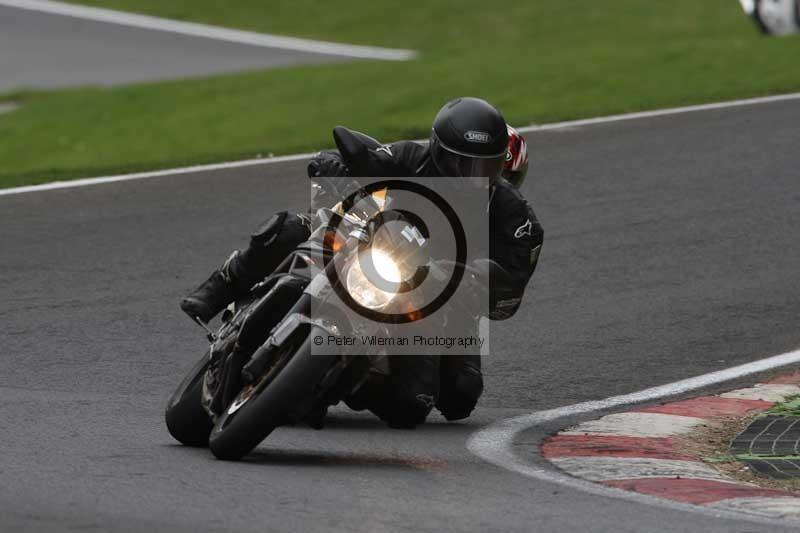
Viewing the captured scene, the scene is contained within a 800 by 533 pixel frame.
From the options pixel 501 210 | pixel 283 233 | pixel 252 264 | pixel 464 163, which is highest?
pixel 464 163

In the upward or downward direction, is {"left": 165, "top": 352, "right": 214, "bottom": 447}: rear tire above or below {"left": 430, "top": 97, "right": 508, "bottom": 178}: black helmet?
below

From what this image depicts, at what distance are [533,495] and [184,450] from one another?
1552mm

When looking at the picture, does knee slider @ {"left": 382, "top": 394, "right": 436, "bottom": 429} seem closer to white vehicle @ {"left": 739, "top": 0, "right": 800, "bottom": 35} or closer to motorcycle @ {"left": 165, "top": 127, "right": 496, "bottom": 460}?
motorcycle @ {"left": 165, "top": 127, "right": 496, "bottom": 460}

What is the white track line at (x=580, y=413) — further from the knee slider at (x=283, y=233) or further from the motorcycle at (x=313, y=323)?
the knee slider at (x=283, y=233)

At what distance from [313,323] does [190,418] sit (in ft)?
3.19

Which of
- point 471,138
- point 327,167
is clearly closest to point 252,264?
point 327,167

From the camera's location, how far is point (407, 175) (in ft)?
21.9

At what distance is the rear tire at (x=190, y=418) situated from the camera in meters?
6.46

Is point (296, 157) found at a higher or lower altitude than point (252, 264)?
lower

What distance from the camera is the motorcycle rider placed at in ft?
20.8

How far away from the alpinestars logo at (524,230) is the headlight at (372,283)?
1.00 meters

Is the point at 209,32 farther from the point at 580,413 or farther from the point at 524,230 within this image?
the point at 524,230

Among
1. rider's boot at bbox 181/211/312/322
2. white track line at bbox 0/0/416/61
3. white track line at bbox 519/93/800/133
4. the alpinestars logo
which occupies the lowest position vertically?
white track line at bbox 0/0/416/61

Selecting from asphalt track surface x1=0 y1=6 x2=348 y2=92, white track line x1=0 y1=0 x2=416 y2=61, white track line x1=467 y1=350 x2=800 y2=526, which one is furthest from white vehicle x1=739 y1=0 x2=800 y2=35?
white track line x1=467 y1=350 x2=800 y2=526
